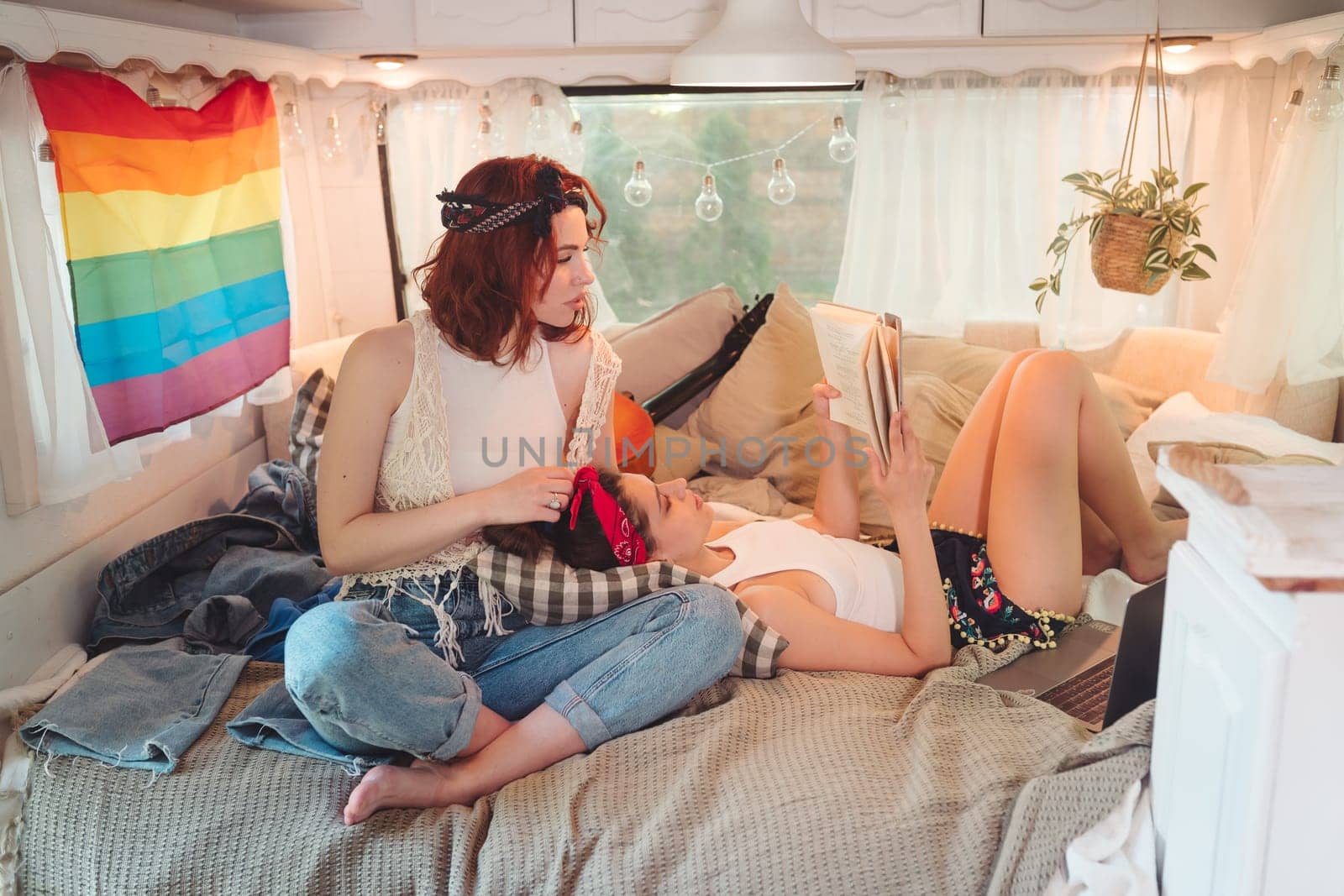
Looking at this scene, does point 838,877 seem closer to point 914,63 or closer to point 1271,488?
point 1271,488

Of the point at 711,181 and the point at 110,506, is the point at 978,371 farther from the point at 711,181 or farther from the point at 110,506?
the point at 110,506

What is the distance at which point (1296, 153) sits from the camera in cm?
243

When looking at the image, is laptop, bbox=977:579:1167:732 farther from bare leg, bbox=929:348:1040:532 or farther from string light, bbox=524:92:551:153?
string light, bbox=524:92:551:153

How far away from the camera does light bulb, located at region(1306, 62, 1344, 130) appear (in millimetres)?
2336

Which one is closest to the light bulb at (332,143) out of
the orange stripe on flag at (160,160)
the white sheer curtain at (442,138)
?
the white sheer curtain at (442,138)

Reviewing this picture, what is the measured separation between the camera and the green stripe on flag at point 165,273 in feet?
6.25

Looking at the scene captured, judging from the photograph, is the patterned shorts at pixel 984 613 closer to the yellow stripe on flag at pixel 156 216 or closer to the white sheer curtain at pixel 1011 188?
the white sheer curtain at pixel 1011 188

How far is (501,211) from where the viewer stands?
186cm

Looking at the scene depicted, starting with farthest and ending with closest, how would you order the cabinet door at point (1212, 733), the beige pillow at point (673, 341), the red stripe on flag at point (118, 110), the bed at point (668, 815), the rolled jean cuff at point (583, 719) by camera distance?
1. the beige pillow at point (673, 341)
2. the red stripe on flag at point (118, 110)
3. the rolled jean cuff at point (583, 719)
4. the bed at point (668, 815)
5. the cabinet door at point (1212, 733)

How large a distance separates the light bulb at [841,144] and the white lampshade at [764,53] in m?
1.00

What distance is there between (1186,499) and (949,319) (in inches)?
87.7

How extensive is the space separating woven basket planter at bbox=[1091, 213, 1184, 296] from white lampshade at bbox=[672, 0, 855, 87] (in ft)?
2.51

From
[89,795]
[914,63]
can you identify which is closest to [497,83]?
[914,63]

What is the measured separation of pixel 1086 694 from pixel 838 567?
1.46 feet
